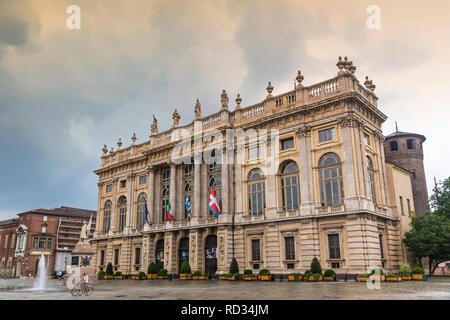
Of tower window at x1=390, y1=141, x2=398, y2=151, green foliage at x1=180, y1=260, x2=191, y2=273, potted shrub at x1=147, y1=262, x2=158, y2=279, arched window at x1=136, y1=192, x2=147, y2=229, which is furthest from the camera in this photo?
arched window at x1=136, y1=192, x2=147, y2=229

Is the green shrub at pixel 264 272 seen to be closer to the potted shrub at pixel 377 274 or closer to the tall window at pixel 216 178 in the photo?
the potted shrub at pixel 377 274

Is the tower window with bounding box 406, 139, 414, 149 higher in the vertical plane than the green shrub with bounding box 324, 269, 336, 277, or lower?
higher

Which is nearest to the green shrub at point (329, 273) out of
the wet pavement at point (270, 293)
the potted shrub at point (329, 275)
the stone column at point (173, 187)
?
the potted shrub at point (329, 275)

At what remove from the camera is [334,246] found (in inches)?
1331

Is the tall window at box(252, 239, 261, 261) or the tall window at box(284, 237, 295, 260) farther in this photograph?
the tall window at box(252, 239, 261, 261)

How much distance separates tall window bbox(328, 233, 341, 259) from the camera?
3348 centimetres

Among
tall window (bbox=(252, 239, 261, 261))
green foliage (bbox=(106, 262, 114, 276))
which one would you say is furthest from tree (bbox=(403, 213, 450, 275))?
green foliage (bbox=(106, 262, 114, 276))

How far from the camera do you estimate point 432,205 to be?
145ft

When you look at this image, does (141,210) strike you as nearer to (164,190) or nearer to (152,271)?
(164,190)

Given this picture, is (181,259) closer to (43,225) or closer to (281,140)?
(281,140)

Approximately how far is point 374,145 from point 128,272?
35.0 m

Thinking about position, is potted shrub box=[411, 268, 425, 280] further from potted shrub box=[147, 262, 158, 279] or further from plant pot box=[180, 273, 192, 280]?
potted shrub box=[147, 262, 158, 279]

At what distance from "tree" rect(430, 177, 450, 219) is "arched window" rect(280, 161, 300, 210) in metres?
17.4

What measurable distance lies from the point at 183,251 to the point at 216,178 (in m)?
9.47
